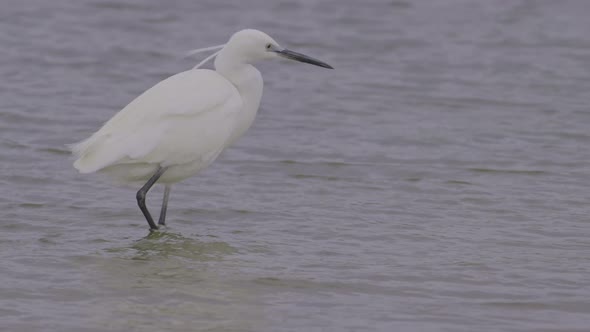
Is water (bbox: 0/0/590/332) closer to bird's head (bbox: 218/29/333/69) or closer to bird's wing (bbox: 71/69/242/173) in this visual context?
bird's wing (bbox: 71/69/242/173)

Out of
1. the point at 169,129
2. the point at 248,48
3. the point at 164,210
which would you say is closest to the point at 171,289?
the point at 169,129

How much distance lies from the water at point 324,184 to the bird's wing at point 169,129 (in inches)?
20.7

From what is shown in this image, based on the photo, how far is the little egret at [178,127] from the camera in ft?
22.9

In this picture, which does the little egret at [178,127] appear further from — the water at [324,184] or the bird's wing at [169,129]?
the water at [324,184]

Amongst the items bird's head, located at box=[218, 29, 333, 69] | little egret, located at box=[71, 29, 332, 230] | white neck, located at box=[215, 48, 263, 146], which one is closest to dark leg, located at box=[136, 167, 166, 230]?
little egret, located at box=[71, 29, 332, 230]

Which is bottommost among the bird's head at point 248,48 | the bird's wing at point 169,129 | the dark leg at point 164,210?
the dark leg at point 164,210

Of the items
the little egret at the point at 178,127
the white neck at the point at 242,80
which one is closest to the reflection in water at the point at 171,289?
the little egret at the point at 178,127

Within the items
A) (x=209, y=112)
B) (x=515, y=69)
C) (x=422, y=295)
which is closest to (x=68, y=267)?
(x=209, y=112)

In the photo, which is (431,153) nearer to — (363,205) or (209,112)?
(363,205)

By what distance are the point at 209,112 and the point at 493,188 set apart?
8.34 ft

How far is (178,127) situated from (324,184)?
194cm

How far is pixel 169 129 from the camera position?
23.0ft

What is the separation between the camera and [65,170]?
29.0 feet

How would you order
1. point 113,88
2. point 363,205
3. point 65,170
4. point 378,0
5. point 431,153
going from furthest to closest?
point 378,0 → point 113,88 → point 431,153 → point 65,170 → point 363,205
